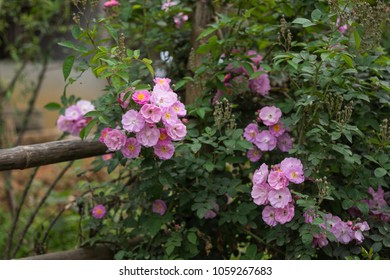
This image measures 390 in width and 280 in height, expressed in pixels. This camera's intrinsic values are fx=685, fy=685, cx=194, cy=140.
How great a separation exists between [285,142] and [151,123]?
59 cm

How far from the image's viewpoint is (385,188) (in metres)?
2.60

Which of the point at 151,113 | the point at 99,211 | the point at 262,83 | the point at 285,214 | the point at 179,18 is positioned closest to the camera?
the point at 151,113

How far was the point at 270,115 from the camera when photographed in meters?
2.48

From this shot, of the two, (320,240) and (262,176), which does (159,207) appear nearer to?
(262,176)

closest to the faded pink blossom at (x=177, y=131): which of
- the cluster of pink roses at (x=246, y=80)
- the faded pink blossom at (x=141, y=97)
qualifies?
the faded pink blossom at (x=141, y=97)

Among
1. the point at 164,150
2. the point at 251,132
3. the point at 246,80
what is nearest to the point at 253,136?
the point at 251,132

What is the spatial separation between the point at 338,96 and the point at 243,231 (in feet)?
2.18

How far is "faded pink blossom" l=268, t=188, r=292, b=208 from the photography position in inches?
86.5

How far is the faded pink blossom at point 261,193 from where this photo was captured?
224cm

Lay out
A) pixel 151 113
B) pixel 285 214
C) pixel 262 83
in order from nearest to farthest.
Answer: pixel 151 113
pixel 285 214
pixel 262 83

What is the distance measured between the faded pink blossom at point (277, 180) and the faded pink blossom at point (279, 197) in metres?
0.03

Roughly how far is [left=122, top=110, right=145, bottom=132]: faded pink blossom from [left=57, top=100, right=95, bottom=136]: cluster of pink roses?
0.72 m

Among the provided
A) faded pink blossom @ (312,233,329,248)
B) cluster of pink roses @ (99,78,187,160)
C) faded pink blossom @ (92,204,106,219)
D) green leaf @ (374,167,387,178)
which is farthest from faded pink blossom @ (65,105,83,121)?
green leaf @ (374,167,387,178)
